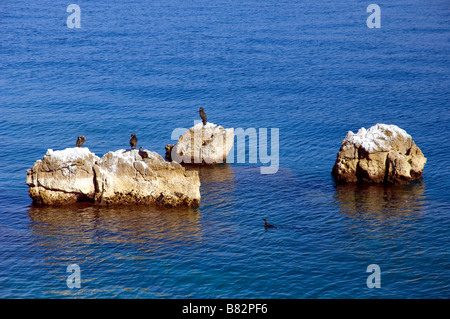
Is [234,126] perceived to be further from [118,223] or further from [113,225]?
[113,225]

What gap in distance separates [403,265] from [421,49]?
3812 inches

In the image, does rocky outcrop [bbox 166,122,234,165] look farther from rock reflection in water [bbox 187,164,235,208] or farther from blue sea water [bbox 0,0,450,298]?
blue sea water [bbox 0,0,450,298]

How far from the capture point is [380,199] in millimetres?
64938

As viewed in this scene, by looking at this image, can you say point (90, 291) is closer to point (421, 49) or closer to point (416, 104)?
point (416, 104)

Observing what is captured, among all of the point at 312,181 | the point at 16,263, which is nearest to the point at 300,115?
the point at 312,181

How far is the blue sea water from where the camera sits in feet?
166

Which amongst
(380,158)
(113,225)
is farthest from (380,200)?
(113,225)

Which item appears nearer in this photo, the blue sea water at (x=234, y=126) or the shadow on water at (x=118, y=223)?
the blue sea water at (x=234, y=126)

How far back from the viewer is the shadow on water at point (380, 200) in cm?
6150

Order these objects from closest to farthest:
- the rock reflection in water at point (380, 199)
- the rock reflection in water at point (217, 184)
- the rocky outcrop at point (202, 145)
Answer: the rock reflection in water at point (380, 199) < the rock reflection in water at point (217, 184) < the rocky outcrop at point (202, 145)

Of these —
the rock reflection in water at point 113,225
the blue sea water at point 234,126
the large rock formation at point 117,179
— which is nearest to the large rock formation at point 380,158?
the blue sea water at point 234,126

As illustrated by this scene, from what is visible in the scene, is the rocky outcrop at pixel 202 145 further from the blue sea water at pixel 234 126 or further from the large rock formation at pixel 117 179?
the large rock formation at pixel 117 179

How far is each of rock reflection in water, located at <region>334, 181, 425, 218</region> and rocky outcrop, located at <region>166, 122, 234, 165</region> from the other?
52.5ft

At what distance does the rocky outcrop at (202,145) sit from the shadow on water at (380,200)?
16.0 metres
